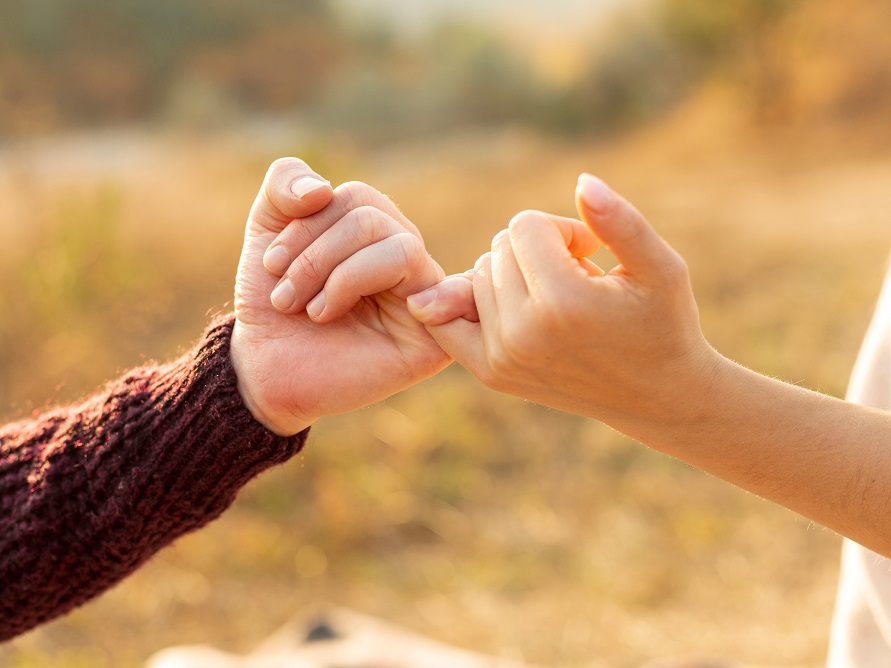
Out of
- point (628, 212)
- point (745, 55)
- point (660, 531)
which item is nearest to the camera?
point (628, 212)

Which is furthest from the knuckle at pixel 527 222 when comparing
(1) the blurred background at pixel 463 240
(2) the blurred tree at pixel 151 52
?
(2) the blurred tree at pixel 151 52

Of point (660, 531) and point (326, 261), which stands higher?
point (660, 531)

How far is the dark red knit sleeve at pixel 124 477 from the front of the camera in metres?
1.32

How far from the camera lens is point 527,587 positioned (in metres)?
3.39

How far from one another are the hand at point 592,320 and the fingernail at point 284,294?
304 millimetres

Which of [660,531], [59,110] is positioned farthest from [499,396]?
[59,110]

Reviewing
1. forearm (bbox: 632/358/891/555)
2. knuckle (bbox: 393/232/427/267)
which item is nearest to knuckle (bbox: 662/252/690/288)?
forearm (bbox: 632/358/891/555)

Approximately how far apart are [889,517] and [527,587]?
2449mm

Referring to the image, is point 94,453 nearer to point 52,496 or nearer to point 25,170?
point 52,496

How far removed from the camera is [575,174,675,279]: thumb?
942mm

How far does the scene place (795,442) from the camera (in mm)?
1087

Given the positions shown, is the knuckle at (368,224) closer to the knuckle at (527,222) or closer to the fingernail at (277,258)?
the fingernail at (277,258)

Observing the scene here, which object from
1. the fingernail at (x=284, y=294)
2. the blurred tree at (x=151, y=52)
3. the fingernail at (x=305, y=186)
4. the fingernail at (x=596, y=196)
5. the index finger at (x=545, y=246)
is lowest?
the fingernail at (x=284, y=294)

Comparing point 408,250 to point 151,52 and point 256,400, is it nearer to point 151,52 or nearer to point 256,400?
point 256,400
